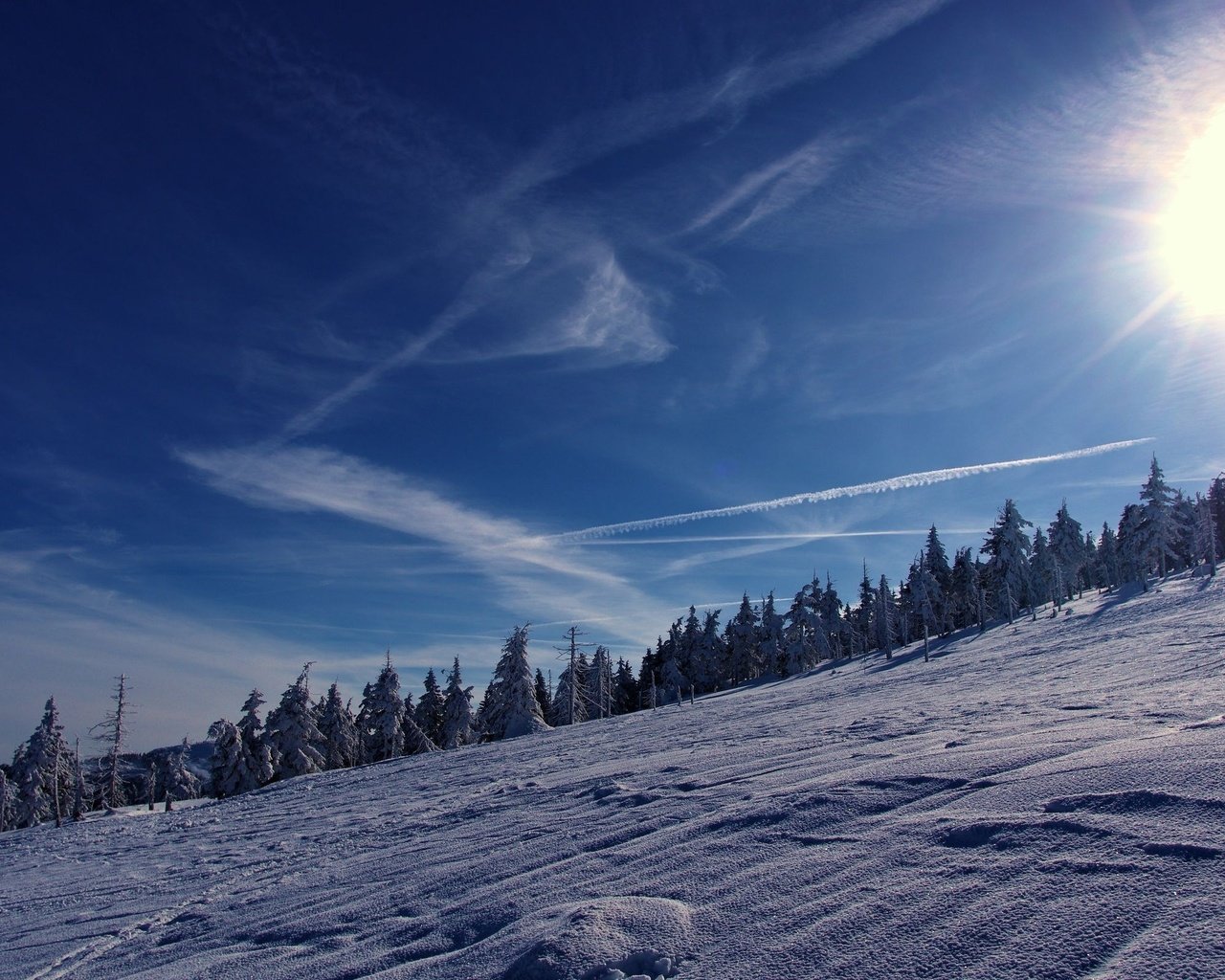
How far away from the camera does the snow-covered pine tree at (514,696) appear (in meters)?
47.4

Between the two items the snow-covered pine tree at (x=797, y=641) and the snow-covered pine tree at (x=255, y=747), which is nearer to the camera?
the snow-covered pine tree at (x=255, y=747)

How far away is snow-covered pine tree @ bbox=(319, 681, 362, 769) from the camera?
57.4 m

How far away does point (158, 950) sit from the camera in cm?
716

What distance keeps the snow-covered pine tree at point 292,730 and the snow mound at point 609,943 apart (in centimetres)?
5066

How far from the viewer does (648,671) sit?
86938 mm

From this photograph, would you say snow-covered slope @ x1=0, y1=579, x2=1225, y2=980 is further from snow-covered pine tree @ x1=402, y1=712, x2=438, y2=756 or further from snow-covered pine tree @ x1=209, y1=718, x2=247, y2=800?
snow-covered pine tree @ x1=402, y1=712, x2=438, y2=756

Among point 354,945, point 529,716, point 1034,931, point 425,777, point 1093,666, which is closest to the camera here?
point 1034,931

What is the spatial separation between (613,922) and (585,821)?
175 inches

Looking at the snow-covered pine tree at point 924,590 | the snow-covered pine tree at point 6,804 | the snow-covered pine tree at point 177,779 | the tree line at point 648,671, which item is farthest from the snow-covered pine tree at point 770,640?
the snow-covered pine tree at point 6,804

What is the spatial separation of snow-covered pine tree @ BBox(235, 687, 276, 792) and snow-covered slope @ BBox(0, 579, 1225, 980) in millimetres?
37378

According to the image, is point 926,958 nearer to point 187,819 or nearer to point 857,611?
point 187,819

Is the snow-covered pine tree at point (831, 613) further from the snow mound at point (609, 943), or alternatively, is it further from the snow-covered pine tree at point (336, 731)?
the snow mound at point (609, 943)

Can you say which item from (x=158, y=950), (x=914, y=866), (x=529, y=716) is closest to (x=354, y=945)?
(x=158, y=950)

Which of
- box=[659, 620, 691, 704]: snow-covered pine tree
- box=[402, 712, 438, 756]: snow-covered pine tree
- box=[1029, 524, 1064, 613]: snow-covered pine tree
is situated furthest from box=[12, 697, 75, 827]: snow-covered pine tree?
box=[1029, 524, 1064, 613]: snow-covered pine tree
